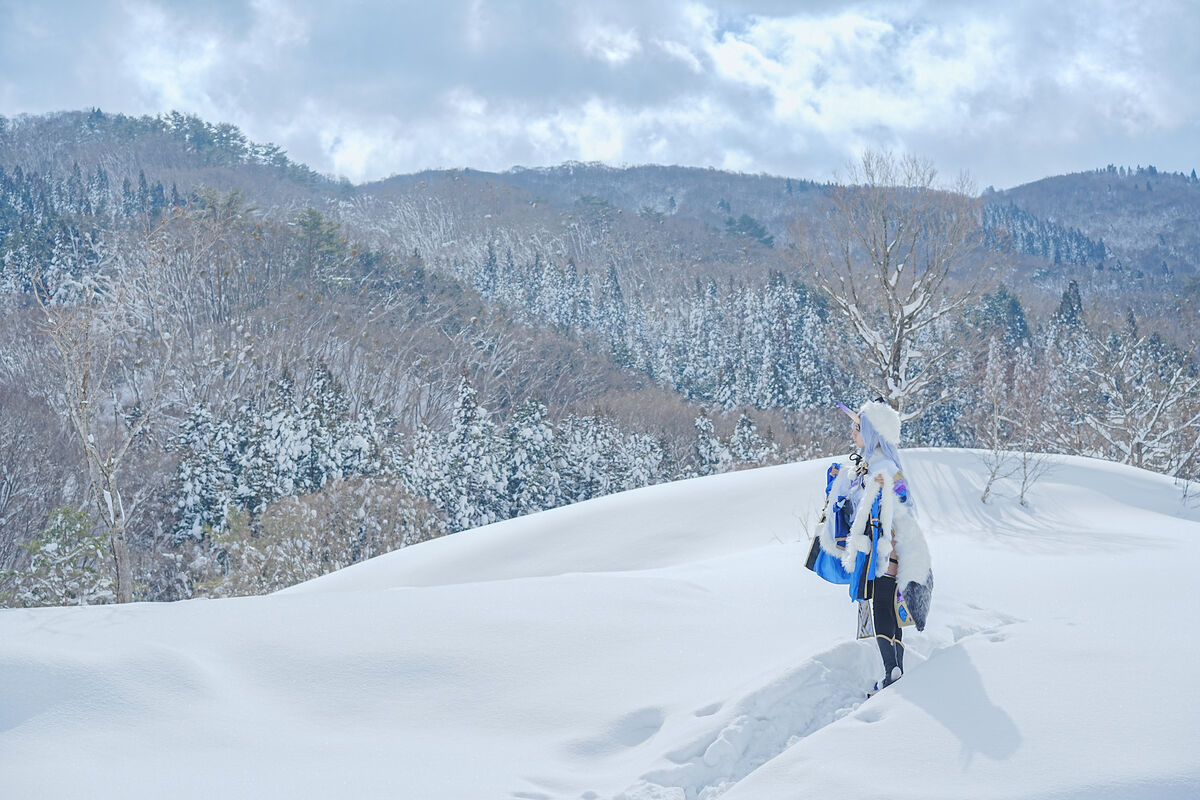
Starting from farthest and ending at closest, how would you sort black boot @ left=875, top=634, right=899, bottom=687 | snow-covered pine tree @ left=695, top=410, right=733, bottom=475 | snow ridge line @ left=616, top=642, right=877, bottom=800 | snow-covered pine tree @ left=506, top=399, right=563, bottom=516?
1. snow-covered pine tree @ left=695, top=410, right=733, bottom=475
2. snow-covered pine tree @ left=506, top=399, right=563, bottom=516
3. black boot @ left=875, top=634, right=899, bottom=687
4. snow ridge line @ left=616, top=642, right=877, bottom=800

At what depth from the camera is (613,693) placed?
4488 millimetres

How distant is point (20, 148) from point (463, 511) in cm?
16110

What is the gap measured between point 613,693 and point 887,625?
1676 mm

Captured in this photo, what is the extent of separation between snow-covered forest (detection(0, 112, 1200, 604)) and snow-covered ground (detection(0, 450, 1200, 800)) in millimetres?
8292

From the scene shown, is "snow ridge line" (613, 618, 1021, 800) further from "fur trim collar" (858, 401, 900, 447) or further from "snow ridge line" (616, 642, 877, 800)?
"fur trim collar" (858, 401, 900, 447)

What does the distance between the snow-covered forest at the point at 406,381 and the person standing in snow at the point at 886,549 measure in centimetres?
895

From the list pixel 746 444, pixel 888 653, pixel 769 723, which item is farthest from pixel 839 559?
pixel 746 444

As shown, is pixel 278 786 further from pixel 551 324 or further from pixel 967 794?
pixel 551 324

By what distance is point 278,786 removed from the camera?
341 centimetres

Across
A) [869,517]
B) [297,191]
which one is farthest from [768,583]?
[297,191]

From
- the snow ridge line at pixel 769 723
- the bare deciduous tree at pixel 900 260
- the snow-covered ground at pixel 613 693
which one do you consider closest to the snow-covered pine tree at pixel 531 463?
the bare deciduous tree at pixel 900 260

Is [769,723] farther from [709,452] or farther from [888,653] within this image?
[709,452]

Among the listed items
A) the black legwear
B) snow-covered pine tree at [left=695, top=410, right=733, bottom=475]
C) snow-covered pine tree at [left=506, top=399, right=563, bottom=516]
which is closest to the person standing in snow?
the black legwear

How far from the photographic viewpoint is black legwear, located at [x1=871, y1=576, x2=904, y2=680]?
15.1 feet
